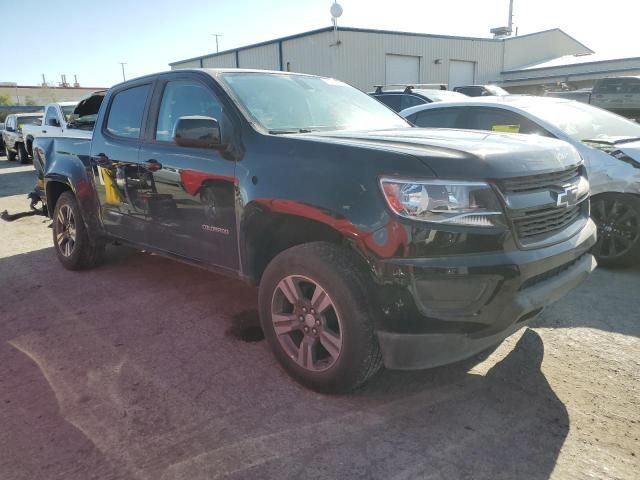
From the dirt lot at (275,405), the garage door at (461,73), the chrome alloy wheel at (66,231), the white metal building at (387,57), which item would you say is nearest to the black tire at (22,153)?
the white metal building at (387,57)

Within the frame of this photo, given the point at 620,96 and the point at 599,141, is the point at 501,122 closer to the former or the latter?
the point at 599,141

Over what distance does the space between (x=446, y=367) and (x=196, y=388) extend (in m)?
1.53

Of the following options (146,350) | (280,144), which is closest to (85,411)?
(146,350)

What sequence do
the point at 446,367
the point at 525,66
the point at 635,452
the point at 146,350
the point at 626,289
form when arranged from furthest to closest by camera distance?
the point at 525,66 < the point at 626,289 < the point at 146,350 < the point at 446,367 < the point at 635,452

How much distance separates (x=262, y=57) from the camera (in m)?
26.9

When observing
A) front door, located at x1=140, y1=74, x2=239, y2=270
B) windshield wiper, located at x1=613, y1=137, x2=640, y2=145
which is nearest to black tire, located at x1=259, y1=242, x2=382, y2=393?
front door, located at x1=140, y1=74, x2=239, y2=270

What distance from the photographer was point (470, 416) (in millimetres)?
2713

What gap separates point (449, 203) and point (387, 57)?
24.2 metres

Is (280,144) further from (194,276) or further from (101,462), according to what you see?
(194,276)

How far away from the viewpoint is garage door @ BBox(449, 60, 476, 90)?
91.1 feet

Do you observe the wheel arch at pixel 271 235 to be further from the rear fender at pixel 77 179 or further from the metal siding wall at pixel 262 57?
the metal siding wall at pixel 262 57

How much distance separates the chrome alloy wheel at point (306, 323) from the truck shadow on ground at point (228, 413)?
0.71ft

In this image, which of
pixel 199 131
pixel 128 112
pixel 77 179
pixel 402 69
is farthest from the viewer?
pixel 402 69

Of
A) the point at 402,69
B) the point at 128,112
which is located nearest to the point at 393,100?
the point at 128,112
